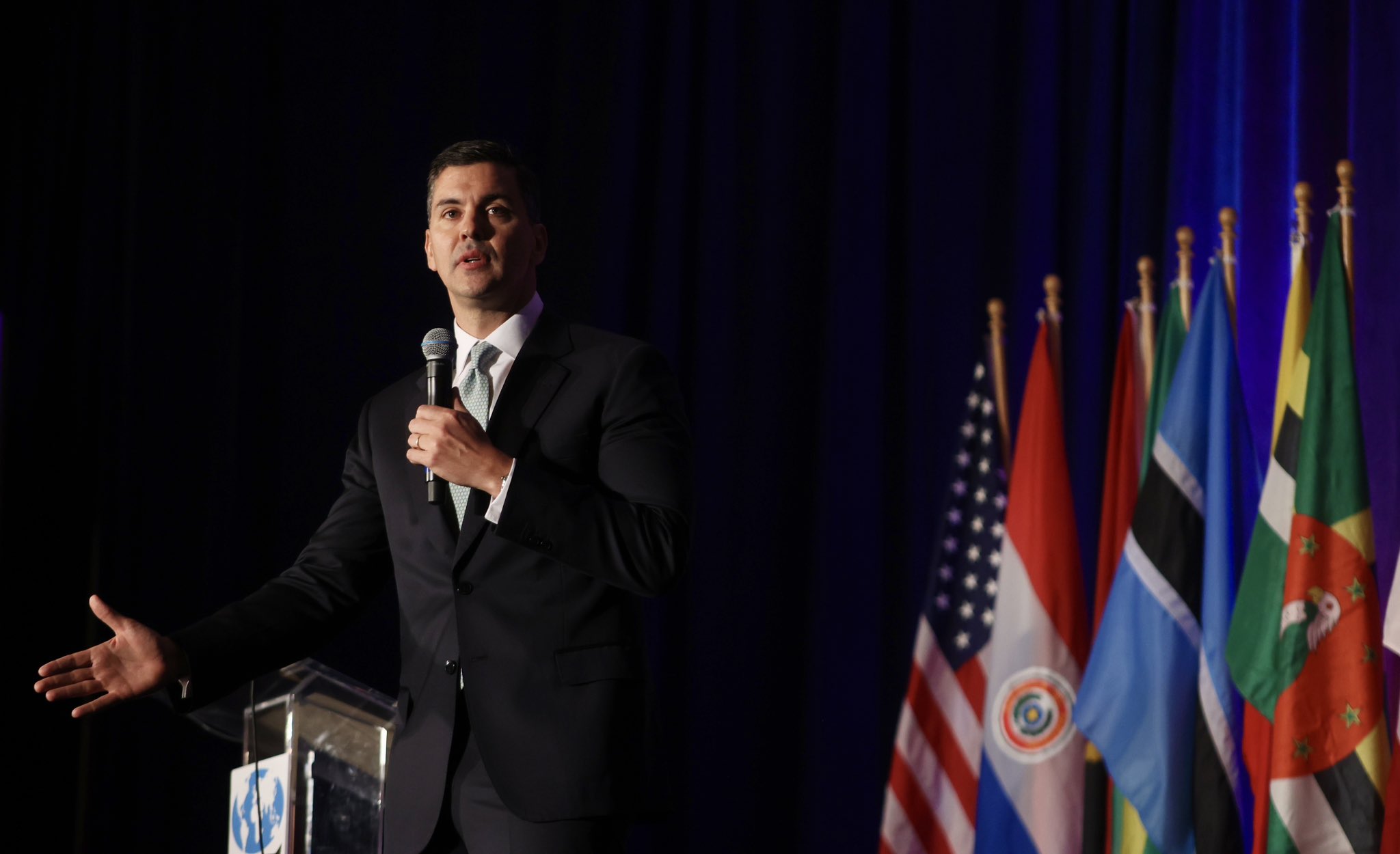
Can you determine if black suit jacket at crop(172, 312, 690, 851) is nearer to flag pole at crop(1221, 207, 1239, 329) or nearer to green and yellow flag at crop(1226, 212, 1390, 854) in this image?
green and yellow flag at crop(1226, 212, 1390, 854)

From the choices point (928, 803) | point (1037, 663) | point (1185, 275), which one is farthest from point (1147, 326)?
point (928, 803)

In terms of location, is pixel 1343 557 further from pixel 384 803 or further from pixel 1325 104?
pixel 384 803

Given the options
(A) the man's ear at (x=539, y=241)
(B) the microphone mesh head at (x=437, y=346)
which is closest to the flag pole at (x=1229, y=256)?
(A) the man's ear at (x=539, y=241)

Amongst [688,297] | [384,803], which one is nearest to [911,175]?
[688,297]

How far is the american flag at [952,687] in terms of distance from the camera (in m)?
4.45

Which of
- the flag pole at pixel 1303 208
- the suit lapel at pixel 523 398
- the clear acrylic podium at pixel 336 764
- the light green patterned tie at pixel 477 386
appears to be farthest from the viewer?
the flag pole at pixel 1303 208

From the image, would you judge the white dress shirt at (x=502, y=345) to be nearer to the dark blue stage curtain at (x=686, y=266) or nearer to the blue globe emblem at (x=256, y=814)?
the blue globe emblem at (x=256, y=814)

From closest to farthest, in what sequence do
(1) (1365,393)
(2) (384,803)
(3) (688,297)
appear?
(2) (384,803), (1) (1365,393), (3) (688,297)

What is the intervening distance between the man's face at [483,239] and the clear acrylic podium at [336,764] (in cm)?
79

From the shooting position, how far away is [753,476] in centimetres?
507

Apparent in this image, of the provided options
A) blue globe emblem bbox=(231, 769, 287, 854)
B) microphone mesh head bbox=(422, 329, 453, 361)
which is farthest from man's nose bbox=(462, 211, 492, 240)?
blue globe emblem bbox=(231, 769, 287, 854)

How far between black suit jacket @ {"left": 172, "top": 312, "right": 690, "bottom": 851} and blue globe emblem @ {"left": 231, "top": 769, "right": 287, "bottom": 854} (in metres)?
0.48

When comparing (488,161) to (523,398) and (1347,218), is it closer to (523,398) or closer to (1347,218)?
(523,398)

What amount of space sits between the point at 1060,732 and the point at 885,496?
41.8 inches
